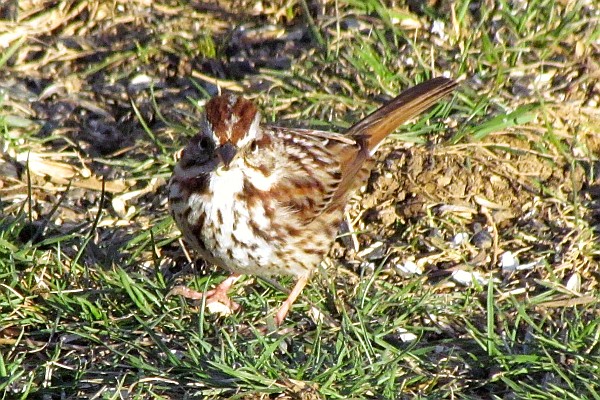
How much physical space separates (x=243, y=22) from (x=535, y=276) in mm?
2432

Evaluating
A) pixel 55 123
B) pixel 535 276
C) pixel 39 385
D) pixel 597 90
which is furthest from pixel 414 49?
pixel 39 385

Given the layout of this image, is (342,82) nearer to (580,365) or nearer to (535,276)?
(535,276)

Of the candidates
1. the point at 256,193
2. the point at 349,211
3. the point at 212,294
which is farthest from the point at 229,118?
the point at 349,211

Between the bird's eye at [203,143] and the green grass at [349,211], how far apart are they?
0.62 meters

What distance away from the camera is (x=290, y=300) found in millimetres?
5012

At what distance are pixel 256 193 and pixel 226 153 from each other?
0.42 metres

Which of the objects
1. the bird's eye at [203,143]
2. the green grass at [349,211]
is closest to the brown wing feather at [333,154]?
the green grass at [349,211]

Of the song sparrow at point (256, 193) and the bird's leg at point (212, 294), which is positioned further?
the bird's leg at point (212, 294)

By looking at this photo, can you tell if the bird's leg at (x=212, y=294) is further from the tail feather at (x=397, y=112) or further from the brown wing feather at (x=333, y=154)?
the tail feather at (x=397, y=112)

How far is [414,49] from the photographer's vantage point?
605cm

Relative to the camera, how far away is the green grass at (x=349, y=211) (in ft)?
14.9

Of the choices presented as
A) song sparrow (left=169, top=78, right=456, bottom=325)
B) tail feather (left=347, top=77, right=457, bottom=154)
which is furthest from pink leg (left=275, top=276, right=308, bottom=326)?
tail feather (left=347, top=77, right=457, bottom=154)

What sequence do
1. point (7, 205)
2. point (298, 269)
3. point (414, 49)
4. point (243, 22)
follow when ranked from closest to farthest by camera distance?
point (298, 269), point (7, 205), point (414, 49), point (243, 22)

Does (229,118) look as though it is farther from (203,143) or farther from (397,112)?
(397,112)
